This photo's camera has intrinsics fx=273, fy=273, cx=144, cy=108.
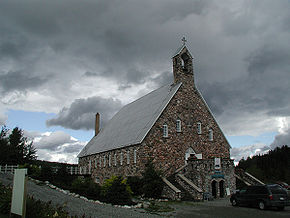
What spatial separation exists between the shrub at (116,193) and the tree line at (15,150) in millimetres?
21309

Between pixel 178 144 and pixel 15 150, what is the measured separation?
23617mm

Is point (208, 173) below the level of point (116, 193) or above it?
above

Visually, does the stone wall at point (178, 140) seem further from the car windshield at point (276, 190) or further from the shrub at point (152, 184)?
the car windshield at point (276, 190)

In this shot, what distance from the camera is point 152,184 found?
24891mm

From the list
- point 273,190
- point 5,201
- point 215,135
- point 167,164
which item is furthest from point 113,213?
point 215,135

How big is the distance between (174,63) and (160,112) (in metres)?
7.51

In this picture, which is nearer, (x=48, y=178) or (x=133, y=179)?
(x=133, y=179)

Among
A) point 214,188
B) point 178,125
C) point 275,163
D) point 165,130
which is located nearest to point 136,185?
point 165,130

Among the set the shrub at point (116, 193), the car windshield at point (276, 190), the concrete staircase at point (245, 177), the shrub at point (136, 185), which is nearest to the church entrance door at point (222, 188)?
the concrete staircase at point (245, 177)

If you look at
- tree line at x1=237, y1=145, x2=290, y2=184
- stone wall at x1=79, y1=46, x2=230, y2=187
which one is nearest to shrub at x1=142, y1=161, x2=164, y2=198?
stone wall at x1=79, y1=46, x2=230, y2=187

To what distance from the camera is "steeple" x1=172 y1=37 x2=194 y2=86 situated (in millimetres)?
33969

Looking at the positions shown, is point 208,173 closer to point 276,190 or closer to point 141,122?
point 276,190

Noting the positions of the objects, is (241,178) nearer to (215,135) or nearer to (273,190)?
(215,135)

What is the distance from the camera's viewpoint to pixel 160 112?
30719mm
